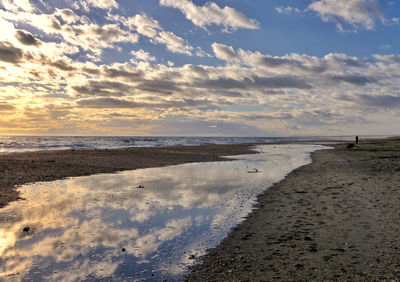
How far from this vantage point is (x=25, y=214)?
12.8 metres

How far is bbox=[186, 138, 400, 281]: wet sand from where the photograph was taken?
23.0 feet

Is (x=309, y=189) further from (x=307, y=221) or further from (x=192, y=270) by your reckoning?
(x=192, y=270)

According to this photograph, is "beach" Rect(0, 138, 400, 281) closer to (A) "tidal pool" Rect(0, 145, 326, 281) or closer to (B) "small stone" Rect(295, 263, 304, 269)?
(B) "small stone" Rect(295, 263, 304, 269)

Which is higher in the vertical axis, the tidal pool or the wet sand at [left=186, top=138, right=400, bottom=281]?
the wet sand at [left=186, top=138, right=400, bottom=281]

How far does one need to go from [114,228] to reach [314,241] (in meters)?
7.17

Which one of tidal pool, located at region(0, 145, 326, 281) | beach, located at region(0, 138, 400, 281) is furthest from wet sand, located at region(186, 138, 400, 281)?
tidal pool, located at region(0, 145, 326, 281)

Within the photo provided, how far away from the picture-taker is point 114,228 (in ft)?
35.6

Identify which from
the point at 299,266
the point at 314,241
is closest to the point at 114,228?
the point at 299,266

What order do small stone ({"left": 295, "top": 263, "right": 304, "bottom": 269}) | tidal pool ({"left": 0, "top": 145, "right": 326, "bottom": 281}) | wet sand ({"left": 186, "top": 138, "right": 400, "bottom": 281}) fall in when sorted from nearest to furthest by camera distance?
1. wet sand ({"left": 186, "top": 138, "right": 400, "bottom": 281})
2. small stone ({"left": 295, "top": 263, "right": 304, "bottom": 269})
3. tidal pool ({"left": 0, "top": 145, "right": 326, "bottom": 281})

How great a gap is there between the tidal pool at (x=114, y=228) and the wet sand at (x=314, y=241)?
862 millimetres

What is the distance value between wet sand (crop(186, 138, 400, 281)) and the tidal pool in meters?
0.86

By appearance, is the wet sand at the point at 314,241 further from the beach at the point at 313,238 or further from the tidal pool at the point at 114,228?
the tidal pool at the point at 114,228

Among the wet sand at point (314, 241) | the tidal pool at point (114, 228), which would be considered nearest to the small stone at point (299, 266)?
the wet sand at point (314, 241)

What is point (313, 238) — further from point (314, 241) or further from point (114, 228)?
point (114, 228)
